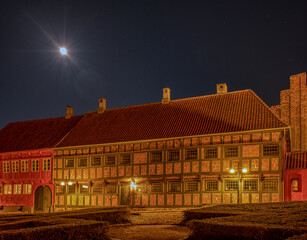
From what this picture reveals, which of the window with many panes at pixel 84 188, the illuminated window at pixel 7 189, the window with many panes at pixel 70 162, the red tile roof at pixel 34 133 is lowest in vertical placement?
the illuminated window at pixel 7 189

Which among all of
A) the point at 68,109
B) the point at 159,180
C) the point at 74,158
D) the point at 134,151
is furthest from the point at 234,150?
the point at 68,109

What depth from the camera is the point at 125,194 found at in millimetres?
29734

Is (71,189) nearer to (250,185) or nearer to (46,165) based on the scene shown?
(46,165)

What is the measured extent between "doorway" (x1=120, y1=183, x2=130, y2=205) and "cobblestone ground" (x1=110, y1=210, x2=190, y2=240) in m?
6.11

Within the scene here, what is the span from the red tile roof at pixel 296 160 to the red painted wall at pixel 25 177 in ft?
73.9

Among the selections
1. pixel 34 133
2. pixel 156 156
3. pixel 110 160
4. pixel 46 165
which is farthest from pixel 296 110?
pixel 34 133

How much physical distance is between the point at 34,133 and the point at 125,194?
15658 mm

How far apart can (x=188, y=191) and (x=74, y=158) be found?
12.3 meters

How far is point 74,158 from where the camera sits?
3309 cm

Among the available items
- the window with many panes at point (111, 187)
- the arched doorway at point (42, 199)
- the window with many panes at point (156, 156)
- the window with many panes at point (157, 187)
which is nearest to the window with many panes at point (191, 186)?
the window with many panes at point (157, 187)

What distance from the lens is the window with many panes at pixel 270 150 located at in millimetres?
24484

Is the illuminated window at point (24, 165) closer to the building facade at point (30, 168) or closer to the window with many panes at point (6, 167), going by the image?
the building facade at point (30, 168)

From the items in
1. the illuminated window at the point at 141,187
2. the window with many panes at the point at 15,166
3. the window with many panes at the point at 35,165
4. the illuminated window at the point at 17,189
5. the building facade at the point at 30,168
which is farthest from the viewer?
the window with many panes at the point at 15,166

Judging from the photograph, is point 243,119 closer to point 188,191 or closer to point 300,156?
point 300,156
